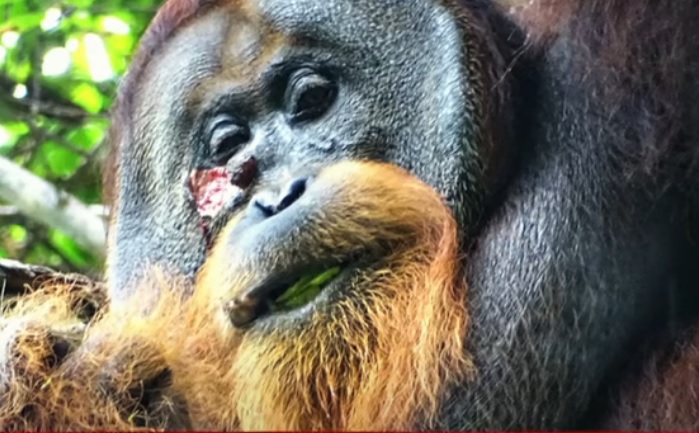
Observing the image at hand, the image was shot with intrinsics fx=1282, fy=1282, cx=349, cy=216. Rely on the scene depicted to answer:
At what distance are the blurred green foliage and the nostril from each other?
151 cm

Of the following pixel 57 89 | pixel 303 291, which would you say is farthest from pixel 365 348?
pixel 57 89

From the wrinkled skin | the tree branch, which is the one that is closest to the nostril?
the wrinkled skin

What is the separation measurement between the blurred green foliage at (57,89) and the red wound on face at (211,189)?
126 cm

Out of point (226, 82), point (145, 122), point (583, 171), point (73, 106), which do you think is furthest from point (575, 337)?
point (73, 106)

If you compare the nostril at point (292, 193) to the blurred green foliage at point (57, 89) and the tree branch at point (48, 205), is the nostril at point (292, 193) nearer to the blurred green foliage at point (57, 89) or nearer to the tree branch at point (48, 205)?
the tree branch at point (48, 205)

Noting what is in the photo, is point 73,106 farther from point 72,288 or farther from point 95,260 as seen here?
point 72,288

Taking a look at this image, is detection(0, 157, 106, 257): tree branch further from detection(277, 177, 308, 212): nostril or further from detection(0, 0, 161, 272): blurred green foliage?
detection(277, 177, 308, 212): nostril

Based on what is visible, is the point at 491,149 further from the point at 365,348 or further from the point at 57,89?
the point at 57,89

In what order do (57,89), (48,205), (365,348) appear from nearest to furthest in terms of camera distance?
(365,348) < (48,205) < (57,89)

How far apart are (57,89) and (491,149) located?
1.91 metres

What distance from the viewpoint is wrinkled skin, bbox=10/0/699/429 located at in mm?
1423

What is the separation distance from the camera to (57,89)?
320 centimetres

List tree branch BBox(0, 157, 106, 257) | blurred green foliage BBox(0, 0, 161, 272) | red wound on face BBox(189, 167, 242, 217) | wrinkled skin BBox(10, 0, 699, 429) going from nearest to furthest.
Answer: wrinkled skin BBox(10, 0, 699, 429)
red wound on face BBox(189, 167, 242, 217)
tree branch BBox(0, 157, 106, 257)
blurred green foliage BBox(0, 0, 161, 272)

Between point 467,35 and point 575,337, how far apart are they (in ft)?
1.41
